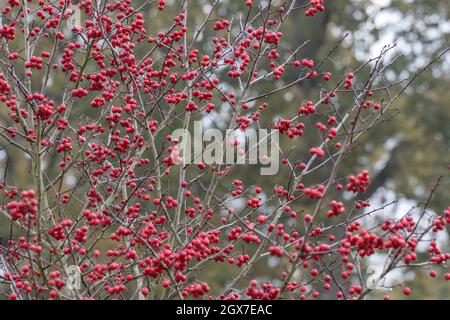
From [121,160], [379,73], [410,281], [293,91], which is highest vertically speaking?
[293,91]

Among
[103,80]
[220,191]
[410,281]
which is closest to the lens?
[103,80]

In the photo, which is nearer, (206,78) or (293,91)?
(206,78)

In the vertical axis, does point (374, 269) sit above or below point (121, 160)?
below

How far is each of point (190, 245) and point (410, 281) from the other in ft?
50.1

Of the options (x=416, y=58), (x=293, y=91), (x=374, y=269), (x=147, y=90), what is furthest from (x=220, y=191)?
(x=374, y=269)

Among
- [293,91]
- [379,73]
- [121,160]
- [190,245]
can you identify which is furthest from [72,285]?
[293,91]

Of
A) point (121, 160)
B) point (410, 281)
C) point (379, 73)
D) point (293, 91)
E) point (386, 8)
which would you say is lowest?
point (410, 281)

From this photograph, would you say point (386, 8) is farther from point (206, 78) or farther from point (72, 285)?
point (72, 285)

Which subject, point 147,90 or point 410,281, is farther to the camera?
point 410,281

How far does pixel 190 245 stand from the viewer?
Result: 4.39 m
